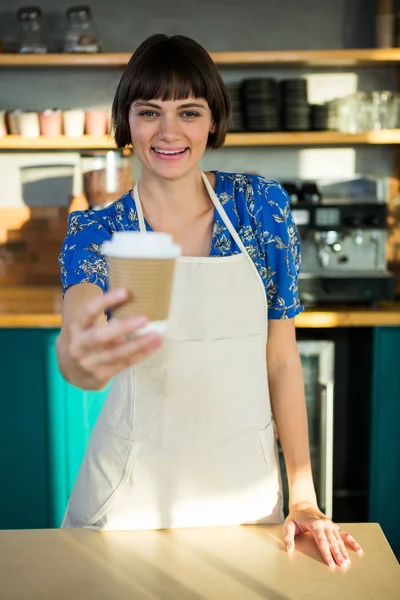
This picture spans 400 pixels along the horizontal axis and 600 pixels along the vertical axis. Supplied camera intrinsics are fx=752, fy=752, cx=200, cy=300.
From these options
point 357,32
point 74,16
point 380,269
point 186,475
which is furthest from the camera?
point 357,32

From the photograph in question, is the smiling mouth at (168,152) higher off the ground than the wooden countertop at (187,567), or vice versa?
the smiling mouth at (168,152)

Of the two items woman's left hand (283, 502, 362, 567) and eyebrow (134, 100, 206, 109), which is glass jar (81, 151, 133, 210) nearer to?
eyebrow (134, 100, 206, 109)

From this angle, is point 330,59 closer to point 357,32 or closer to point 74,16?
point 357,32

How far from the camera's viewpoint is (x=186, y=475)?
146 cm

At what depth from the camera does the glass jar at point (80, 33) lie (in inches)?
128

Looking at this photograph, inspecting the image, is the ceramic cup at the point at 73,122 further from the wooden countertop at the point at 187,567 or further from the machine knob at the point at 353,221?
the wooden countertop at the point at 187,567

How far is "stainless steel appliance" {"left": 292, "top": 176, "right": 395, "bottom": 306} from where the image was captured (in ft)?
9.87

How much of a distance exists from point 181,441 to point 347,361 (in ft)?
6.81

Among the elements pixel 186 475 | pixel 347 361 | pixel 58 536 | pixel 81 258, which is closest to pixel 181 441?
pixel 186 475

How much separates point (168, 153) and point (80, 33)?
209 cm

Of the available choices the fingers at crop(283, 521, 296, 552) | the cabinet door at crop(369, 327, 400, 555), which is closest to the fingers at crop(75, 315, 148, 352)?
the fingers at crop(283, 521, 296, 552)

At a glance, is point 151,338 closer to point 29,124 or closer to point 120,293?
point 120,293

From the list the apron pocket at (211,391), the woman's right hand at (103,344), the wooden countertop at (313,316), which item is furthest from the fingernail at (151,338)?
the wooden countertop at (313,316)

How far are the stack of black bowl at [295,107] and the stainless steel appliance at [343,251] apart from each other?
40 centimetres
